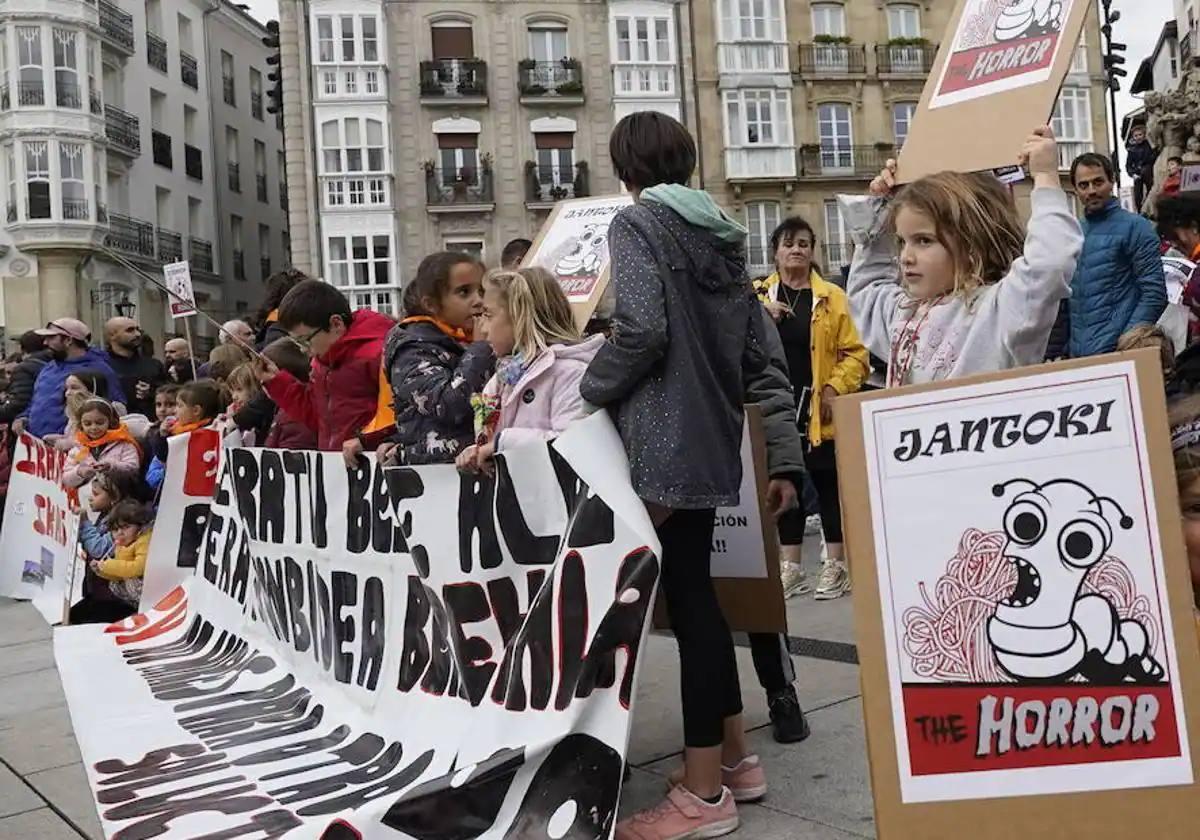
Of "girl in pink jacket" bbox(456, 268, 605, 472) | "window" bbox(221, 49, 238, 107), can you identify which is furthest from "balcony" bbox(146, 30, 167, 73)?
"girl in pink jacket" bbox(456, 268, 605, 472)

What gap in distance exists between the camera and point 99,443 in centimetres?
721

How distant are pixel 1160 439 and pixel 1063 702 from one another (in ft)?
1.58

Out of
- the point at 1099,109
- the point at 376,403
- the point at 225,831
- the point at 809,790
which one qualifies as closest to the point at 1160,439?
the point at 809,790

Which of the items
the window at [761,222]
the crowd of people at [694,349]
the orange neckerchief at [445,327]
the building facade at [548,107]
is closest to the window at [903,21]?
the building facade at [548,107]

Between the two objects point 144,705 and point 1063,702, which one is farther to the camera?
point 144,705

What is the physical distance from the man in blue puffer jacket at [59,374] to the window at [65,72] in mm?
29052

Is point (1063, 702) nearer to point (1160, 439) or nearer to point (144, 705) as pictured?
point (1160, 439)

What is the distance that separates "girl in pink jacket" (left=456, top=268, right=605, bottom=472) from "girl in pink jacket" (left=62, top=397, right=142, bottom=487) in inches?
171

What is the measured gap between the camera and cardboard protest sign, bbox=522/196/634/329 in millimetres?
4254

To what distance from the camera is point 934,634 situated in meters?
2.12

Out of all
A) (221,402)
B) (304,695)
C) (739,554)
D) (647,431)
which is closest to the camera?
(647,431)

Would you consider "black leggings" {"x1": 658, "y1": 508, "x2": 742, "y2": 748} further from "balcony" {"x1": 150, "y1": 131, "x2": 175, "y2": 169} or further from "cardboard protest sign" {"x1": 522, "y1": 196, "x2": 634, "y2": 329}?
"balcony" {"x1": 150, "y1": 131, "x2": 175, "y2": 169}

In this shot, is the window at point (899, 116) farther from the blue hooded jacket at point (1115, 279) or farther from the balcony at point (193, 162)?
the blue hooded jacket at point (1115, 279)

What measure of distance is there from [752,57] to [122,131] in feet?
63.5
